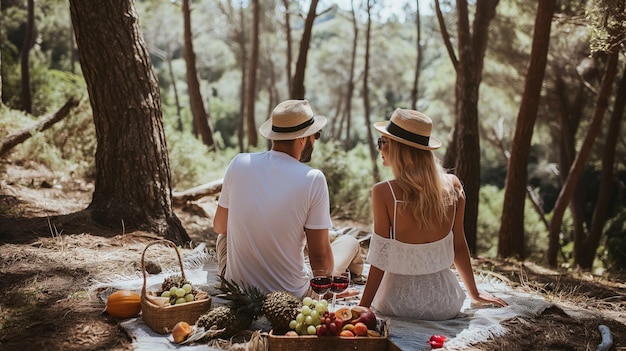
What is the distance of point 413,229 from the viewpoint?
3.94 meters

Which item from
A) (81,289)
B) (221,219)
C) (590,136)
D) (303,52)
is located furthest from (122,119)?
(590,136)

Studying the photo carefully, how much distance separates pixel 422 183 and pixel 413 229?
0.33 meters

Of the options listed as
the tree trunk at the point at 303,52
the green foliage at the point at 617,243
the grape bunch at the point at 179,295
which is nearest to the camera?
the grape bunch at the point at 179,295

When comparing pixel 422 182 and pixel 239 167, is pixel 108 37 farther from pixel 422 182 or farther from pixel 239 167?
pixel 422 182

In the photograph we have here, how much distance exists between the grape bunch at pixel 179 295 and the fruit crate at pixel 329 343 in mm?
650

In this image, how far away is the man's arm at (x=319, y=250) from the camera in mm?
3812

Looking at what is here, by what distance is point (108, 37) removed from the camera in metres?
5.82

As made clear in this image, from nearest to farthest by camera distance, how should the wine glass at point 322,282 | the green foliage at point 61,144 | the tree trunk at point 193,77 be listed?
1. the wine glass at point 322,282
2. the green foliage at point 61,144
3. the tree trunk at point 193,77

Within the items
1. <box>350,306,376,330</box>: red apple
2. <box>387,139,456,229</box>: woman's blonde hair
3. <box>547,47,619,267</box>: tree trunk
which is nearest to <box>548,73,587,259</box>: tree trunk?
<box>547,47,619,267</box>: tree trunk

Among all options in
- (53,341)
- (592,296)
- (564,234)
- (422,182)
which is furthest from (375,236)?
(564,234)

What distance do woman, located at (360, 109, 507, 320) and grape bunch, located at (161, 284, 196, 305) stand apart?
43.5 inches

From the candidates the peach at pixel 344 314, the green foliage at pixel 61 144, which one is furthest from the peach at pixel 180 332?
the green foliage at pixel 61 144

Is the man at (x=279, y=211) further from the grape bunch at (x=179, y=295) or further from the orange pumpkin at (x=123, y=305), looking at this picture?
the orange pumpkin at (x=123, y=305)

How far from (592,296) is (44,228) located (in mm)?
5194
